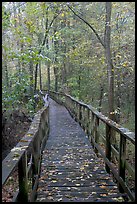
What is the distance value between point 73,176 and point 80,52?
15335 millimetres

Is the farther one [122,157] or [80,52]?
[80,52]

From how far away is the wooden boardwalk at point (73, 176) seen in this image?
4.18 meters

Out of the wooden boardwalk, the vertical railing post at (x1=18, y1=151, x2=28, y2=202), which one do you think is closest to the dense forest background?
the wooden boardwalk

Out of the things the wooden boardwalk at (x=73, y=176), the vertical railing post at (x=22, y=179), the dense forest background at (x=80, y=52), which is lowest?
the wooden boardwalk at (x=73, y=176)

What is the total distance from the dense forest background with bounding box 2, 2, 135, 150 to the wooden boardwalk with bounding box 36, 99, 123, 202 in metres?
3.59

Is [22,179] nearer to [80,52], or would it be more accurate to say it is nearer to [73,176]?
[73,176]

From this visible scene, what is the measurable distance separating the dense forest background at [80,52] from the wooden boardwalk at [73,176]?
3.59 meters

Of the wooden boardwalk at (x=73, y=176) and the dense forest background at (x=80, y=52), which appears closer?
the wooden boardwalk at (x=73, y=176)

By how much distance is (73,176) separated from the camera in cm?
524

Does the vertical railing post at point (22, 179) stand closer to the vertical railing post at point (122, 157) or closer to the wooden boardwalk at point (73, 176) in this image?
the wooden boardwalk at point (73, 176)

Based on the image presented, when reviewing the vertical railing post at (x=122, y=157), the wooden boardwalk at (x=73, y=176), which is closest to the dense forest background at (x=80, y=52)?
the wooden boardwalk at (x=73, y=176)

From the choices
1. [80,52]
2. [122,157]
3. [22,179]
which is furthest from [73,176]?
[80,52]

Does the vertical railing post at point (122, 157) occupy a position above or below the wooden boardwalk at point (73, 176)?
above

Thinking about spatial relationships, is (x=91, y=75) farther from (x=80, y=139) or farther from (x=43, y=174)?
(x=43, y=174)
